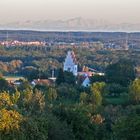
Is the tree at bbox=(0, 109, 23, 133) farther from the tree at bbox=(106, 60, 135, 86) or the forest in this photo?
the tree at bbox=(106, 60, 135, 86)

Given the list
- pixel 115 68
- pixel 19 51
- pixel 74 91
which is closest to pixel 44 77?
pixel 115 68

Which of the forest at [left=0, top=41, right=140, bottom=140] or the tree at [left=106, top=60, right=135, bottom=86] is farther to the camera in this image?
the tree at [left=106, top=60, right=135, bottom=86]

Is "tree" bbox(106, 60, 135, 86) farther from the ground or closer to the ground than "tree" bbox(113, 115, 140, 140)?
closer to the ground

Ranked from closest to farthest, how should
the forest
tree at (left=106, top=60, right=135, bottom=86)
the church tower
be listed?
1. the forest
2. tree at (left=106, top=60, right=135, bottom=86)
3. the church tower

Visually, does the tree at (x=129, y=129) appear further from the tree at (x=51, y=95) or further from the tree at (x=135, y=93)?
the tree at (x=51, y=95)

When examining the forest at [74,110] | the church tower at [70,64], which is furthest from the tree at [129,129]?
the church tower at [70,64]

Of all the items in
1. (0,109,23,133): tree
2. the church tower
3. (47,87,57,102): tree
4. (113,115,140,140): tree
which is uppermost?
(0,109,23,133): tree

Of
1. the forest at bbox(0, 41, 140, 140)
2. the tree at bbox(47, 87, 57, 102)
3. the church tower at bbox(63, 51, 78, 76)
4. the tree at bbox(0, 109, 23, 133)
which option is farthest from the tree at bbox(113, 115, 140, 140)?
the church tower at bbox(63, 51, 78, 76)

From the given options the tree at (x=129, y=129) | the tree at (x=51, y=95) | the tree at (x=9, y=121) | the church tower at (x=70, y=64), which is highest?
the tree at (x=9, y=121)

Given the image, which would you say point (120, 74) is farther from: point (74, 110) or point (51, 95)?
point (74, 110)

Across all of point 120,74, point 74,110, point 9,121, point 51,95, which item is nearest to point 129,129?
point 74,110
